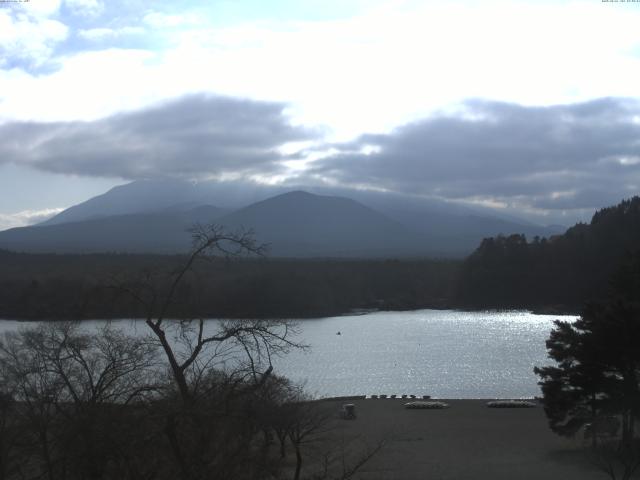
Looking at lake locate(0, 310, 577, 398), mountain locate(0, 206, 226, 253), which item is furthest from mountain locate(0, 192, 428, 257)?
lake locate(0, 310, 577, 398)

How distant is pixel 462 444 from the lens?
56.0ft

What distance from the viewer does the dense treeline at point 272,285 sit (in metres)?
35.0

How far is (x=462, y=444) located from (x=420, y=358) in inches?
673

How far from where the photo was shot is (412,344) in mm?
38594

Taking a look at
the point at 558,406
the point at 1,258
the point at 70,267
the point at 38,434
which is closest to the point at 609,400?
the point at 558,406

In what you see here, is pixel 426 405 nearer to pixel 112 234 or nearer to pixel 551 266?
pixel 551 266

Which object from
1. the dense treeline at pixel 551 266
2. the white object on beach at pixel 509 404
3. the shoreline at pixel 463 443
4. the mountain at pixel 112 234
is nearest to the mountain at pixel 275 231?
the mountain at pixel 112 234

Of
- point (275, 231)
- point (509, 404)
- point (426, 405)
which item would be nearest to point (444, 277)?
point (509, 404)

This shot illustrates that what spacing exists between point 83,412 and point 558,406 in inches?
469

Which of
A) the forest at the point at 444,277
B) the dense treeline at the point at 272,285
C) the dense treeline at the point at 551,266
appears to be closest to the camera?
the dense treeline at the point at 272,285

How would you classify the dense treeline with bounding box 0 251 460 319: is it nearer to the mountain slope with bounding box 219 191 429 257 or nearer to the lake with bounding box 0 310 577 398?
the lake with bounding box 0 310 577 398

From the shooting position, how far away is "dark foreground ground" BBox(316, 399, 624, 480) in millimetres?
13797

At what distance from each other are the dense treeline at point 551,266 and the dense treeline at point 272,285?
439 centimetres

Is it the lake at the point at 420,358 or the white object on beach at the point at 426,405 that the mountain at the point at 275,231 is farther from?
the white object on beach at the point at 426,405
